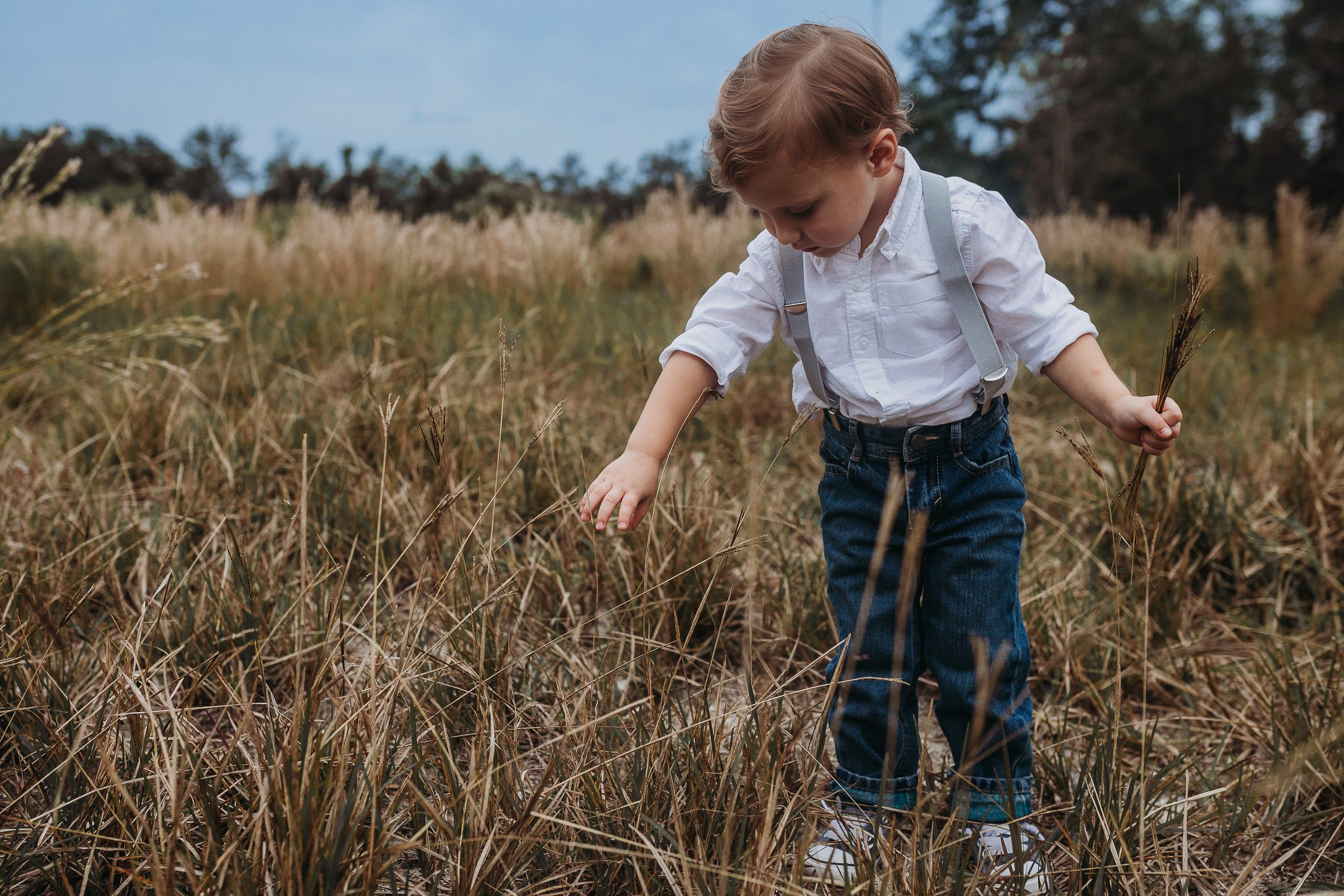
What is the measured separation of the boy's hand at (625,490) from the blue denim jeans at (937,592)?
41cm

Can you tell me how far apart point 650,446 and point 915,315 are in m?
0.51

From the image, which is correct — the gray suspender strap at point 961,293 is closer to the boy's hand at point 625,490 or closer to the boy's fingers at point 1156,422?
the boy's fingers at point 1156,422

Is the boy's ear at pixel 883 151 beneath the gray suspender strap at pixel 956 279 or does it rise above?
above

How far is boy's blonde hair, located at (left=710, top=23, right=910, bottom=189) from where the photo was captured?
4.20ft

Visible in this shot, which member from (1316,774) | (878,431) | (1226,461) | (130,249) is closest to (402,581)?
(878,431)

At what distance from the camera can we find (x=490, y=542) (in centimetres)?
145

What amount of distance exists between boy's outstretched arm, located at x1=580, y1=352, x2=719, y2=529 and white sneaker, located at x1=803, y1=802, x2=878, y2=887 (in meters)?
0.54

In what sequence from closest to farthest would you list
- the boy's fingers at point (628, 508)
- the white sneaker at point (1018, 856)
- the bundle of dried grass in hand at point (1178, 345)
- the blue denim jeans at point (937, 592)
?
1. the bundle of dried grass in hand at point (1178, 345)
2. the white sneaker at point (1018, 856)
3. the boy's fingers at point (628, 508)
4. the blue denim jeans at point (937, 592)

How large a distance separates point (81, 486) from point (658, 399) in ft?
6.18

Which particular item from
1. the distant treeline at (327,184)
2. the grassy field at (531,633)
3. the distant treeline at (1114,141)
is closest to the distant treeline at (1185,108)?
the distant treeline at (1114,141)

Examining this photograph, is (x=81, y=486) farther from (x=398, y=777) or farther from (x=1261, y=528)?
(x=1261, y=528)

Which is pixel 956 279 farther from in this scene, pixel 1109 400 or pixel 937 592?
pixel 937 592

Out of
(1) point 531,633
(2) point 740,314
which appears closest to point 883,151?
(2) point 740,314

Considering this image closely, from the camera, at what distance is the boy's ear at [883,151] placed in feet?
4.47
